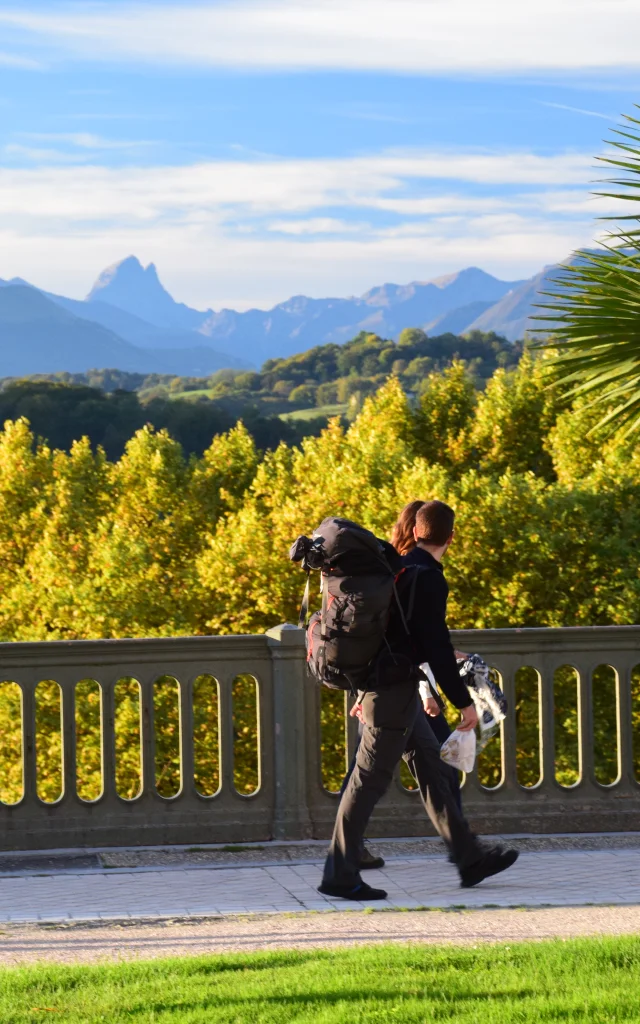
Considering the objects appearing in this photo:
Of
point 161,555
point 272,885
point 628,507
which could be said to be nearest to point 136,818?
point 272,885

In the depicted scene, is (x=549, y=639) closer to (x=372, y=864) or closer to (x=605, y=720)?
(x=372, y=864)

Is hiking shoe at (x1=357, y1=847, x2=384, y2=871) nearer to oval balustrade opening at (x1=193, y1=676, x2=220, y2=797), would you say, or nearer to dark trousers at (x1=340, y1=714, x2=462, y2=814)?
dark trousers at (x1=340, y1=714, x2=462, y2=814)

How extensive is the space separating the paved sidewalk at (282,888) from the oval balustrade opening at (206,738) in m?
10.8

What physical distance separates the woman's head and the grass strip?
176cm

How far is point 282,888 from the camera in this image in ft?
18.6

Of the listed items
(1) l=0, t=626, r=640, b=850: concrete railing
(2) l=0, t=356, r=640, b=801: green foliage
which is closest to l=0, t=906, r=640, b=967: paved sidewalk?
(1) l=0, t=626, r=640, b=850: concrete railing

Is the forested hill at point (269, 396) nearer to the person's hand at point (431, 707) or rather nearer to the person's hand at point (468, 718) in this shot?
the person's hand at point (431, 707)

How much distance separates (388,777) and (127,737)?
42.3 ft

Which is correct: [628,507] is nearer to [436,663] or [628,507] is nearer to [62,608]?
[62,608]

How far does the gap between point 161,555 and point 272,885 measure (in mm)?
18058

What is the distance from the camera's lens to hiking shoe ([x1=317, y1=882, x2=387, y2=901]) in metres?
5.38

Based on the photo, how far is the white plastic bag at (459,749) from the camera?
551 cm

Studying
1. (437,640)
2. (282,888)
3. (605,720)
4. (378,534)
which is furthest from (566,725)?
(437,640)

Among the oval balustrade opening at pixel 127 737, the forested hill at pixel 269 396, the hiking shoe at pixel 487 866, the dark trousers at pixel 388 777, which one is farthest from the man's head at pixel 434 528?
the forested hill at pixel 269 396
